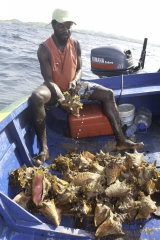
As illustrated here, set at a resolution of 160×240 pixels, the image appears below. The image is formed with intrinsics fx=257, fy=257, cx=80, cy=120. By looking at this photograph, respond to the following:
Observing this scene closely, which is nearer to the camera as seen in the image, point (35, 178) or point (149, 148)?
point (35, 178)

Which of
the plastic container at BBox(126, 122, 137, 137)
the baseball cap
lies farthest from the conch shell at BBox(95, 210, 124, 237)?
the baseball cap

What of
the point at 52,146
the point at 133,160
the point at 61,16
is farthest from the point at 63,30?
the point at 133,160

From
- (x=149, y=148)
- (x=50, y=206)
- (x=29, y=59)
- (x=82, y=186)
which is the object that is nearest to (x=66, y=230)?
(x=50, y=206)

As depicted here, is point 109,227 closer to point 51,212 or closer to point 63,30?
point 51,212

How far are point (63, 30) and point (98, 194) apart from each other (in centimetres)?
315

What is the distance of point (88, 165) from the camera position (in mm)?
3562

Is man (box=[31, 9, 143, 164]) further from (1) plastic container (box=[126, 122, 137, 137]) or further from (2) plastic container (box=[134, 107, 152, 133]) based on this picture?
(2) plastic container (box=[134, 107, 152, 133])

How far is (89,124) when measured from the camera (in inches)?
189

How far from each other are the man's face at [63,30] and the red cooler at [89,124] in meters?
1.45

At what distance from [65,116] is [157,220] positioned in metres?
2.99

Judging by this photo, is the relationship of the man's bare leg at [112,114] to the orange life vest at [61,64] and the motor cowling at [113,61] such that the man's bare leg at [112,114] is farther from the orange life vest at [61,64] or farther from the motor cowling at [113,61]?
the motor cowling at [113,61]

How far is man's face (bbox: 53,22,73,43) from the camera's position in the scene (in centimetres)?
476

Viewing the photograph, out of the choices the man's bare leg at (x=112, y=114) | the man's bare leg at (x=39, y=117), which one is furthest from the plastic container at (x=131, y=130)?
the man's bare leg at (x=39, y=117)

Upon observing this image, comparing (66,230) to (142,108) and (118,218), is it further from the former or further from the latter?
(142,108)
